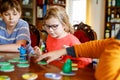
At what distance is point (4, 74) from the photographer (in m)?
1.00

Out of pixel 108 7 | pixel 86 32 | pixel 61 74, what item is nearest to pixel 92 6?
pixel 108 7

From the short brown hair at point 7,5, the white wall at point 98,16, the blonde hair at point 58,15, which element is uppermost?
the short brown hair at point 7,5

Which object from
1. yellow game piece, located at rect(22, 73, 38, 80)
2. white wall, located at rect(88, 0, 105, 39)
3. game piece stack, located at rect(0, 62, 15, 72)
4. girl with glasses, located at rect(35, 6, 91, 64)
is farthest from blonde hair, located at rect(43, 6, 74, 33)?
white wall, located at rect(88, 0, 105, 39)

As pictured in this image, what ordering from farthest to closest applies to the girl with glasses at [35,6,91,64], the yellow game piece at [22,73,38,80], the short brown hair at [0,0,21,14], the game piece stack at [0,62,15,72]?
1. the short brown hair at [0,0,21,14]
2. the girl with glasses at [35,6,91,64]
3. the game piece stack at [0,62,15,72]
4. the yellow game piece at [22,73,38,80]

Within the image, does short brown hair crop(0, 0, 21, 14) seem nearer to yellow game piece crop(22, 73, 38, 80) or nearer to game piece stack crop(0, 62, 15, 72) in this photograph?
game piece stack crop(0, 62, 15, 72)

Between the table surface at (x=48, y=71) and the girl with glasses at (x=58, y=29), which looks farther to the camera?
the girl with glasses at (x=58, y=29)

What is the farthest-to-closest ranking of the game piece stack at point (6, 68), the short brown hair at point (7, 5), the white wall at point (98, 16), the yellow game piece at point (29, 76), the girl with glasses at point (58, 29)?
the white wall at point (98, 16) < the short brown hair at point (7, 5) < the girl with glasses at point (58, 29) < the game piece stack at point (6, 68) < the yellow game piece at point (29, 76)

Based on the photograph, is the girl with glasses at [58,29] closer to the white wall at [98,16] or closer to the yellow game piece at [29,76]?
the yellow game piece at [29,76]

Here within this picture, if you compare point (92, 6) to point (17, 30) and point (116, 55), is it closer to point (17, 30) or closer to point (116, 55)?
point (17, 30)

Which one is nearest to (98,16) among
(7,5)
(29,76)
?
(7,5)

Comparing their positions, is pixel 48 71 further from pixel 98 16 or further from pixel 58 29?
pixel 98 16

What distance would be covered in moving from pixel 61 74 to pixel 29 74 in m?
0.14

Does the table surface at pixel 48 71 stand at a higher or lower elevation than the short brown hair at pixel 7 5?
lower

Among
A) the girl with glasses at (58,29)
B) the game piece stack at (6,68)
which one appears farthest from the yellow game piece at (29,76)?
the girl with glasses at (58,29)
